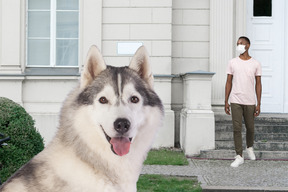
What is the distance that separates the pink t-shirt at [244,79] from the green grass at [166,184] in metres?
1.93

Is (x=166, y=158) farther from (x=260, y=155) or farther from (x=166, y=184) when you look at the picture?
(x=166, y=184)

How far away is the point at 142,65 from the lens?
3344 millimetres

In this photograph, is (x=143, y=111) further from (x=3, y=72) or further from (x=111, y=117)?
(x=3, y=72)

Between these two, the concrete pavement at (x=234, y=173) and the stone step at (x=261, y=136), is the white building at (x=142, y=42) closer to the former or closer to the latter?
the stone step at (x=261, y=136)

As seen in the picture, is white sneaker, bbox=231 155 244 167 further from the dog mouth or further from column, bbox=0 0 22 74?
the dog mouth

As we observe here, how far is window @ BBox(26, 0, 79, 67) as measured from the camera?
12.2 meters

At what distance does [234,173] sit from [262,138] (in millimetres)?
2697

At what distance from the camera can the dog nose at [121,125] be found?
2.92m

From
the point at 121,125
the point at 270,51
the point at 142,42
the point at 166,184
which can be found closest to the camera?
the point at 121,125

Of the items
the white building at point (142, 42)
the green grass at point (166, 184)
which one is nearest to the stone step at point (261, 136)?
the white building at point (142, 42)

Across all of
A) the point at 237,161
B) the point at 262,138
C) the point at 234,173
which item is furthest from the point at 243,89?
the point at 262,138

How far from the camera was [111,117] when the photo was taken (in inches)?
117

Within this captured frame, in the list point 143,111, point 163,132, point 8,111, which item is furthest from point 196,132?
point 143,111

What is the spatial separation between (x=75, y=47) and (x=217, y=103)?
12.0 feet
